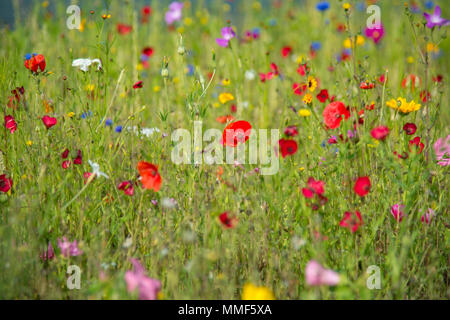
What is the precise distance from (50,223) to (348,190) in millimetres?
1007

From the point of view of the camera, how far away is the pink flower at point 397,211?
4.65ft

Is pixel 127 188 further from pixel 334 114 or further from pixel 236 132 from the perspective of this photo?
pixel 334 114

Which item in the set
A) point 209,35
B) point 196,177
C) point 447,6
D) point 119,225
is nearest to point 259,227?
point 196,177

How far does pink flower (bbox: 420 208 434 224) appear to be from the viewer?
1.39 metres

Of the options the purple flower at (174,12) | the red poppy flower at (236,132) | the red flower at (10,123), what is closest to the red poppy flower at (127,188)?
the red poppy flower at (236,132)

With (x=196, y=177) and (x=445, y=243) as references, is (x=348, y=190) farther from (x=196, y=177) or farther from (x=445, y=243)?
(x=196, y=177)

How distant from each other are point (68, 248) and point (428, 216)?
111cm

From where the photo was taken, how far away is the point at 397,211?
4.75ft

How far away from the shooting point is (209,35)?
3.81 m

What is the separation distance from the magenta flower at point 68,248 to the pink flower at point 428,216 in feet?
3.46

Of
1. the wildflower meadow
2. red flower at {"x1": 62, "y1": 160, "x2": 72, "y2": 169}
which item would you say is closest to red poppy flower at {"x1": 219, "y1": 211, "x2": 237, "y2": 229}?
the wildflower meadow

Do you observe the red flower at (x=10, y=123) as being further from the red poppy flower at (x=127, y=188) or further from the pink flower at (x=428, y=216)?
the pink flower at (x=428, y=216)

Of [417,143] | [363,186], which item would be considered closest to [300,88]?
[417,143]

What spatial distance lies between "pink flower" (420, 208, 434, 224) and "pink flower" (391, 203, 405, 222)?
6 centimetres
